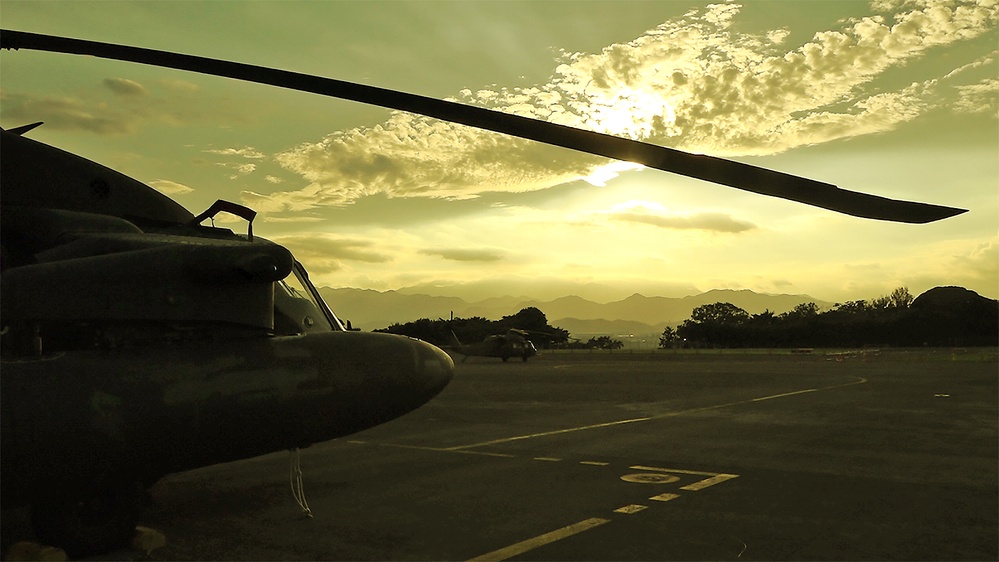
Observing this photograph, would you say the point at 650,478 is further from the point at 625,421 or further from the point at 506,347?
the point at 506,347

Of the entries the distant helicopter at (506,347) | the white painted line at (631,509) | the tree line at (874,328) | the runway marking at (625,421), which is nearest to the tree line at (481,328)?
the tree line at (874,328)

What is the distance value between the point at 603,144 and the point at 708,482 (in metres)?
7.65

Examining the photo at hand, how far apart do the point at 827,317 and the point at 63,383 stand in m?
104

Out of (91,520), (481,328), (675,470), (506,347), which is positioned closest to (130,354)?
(91,520)

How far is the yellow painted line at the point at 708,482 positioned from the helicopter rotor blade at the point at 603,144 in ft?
23.4

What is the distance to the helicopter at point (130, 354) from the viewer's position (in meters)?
5.32

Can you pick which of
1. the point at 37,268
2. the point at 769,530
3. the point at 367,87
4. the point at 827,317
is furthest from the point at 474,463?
the point at 827,317

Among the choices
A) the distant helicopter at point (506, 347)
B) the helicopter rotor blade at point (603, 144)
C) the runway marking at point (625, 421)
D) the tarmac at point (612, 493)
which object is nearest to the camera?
the helicopter rotor blade at point (603, 144)

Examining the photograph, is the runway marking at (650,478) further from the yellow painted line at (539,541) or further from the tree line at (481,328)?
the tree line at (481,328)

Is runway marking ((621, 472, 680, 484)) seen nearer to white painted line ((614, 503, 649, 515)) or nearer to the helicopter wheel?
white painted line ((614, 503, 649, 515))

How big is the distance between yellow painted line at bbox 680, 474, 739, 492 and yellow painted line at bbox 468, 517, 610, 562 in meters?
2.03

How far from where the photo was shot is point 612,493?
29.5 ft

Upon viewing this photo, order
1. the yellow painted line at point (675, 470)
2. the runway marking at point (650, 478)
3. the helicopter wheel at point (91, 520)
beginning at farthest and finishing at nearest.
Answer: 1. the yellow painted line at point (675, 470)
2. the runway marking at point (650, 478)
3. the helicopter wheel at point (91, 520)

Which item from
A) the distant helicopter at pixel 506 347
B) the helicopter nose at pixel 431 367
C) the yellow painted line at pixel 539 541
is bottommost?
the yellow painted line at pixel 539 541
